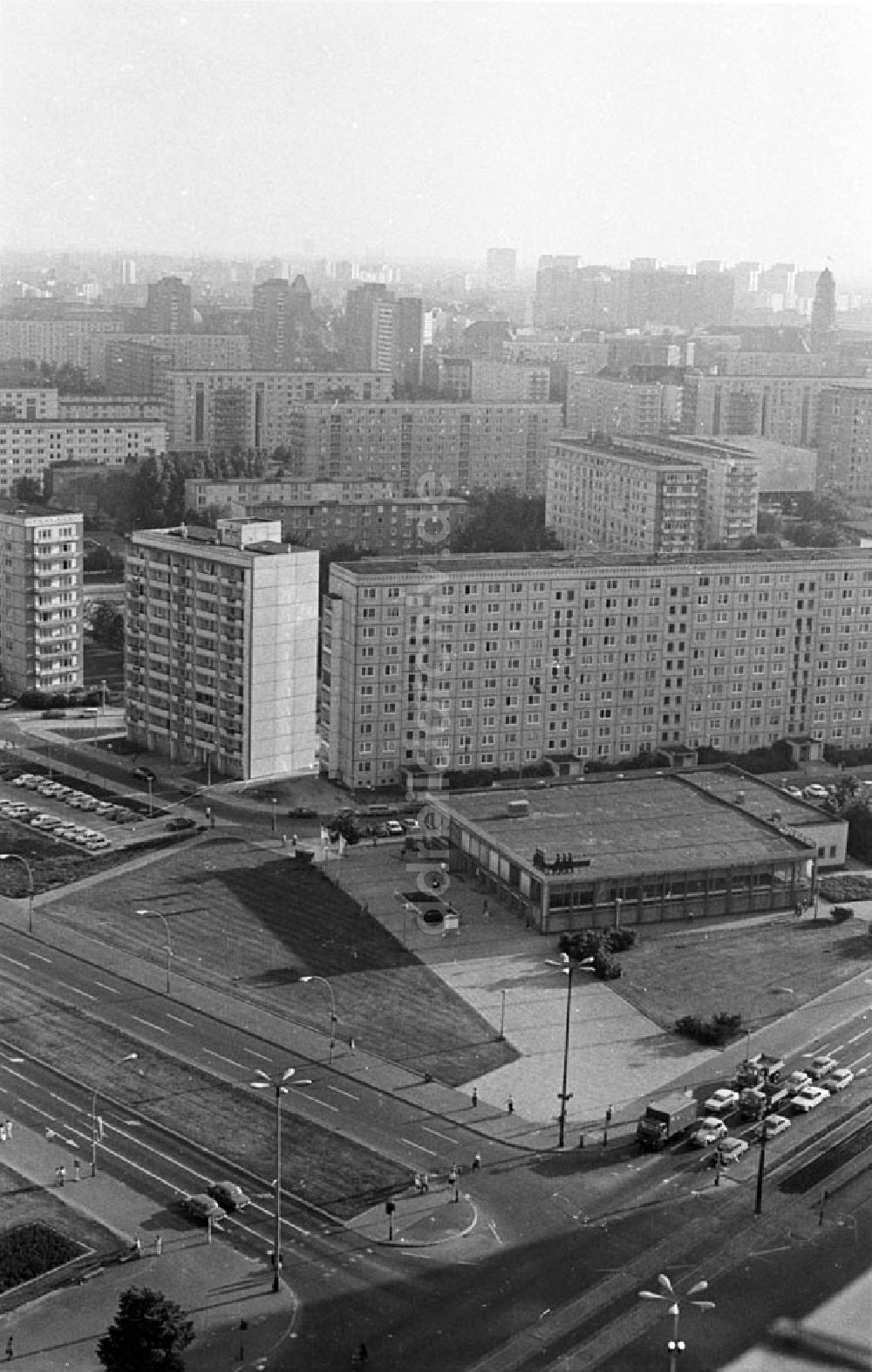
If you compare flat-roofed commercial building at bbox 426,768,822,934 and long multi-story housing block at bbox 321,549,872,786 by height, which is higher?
long multi-story housing block at bbox 321,549,872,786

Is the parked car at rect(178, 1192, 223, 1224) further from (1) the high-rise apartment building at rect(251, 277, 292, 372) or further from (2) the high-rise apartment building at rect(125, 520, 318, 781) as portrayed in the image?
(1) the high-rise apartment building at rect(251, 277, 292, 372)

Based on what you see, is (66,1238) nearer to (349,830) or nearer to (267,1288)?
(267,1288)

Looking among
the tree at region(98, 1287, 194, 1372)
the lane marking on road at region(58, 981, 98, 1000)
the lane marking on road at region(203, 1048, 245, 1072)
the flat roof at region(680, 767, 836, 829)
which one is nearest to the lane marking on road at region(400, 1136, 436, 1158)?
the lane marking on road at region(203, 1048, 245, 1072)

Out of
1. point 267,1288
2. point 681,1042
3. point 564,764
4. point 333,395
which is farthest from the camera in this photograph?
point 333,395

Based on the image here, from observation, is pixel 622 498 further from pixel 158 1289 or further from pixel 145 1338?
pixel 145 1338

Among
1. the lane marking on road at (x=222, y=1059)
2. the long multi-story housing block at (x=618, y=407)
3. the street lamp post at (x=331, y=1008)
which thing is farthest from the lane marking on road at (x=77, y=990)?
the long multi-story housing block at (x=618, y=407)

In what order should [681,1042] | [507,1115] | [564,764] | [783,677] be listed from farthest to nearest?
[783,677], [564,764], [681,1042], [507,1115]

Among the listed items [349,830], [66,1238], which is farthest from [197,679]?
[66,1238]
